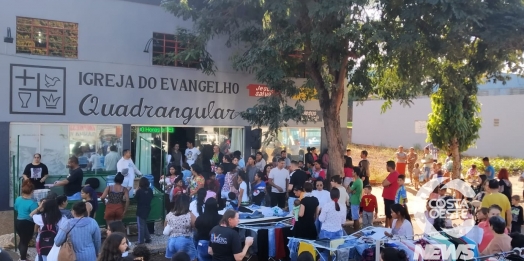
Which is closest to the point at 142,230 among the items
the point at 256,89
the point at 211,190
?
the point at 211,190

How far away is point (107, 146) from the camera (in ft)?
46.9

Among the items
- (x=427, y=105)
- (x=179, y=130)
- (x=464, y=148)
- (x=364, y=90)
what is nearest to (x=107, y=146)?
(x=179, y=130)

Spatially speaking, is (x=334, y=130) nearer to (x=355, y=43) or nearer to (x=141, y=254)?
(x=355, y=43)

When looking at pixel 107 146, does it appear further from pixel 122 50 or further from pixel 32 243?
pixel 32 243

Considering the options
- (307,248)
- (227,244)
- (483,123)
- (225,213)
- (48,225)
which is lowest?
(307,248)

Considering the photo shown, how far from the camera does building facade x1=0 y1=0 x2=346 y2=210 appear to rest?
505 inches

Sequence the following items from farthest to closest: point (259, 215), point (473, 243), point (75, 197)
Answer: point (75, 197)
point (259, 215)
point (473, 243)

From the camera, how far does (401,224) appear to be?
745cm

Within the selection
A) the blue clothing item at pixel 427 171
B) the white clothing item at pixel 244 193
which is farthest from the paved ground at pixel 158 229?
the white clothing item at pixel 244 193

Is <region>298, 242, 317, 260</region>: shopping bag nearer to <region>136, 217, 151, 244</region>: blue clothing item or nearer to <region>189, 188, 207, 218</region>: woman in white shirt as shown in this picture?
<region>189, 188, 207, 218</region>: woman in white shirt

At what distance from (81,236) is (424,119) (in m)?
34.9

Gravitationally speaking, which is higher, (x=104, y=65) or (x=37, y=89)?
(x=104, y=65)

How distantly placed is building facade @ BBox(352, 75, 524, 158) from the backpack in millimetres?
22664

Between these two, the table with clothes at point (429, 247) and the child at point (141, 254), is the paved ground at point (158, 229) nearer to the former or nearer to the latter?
the table with clothes at point (429, 247)
